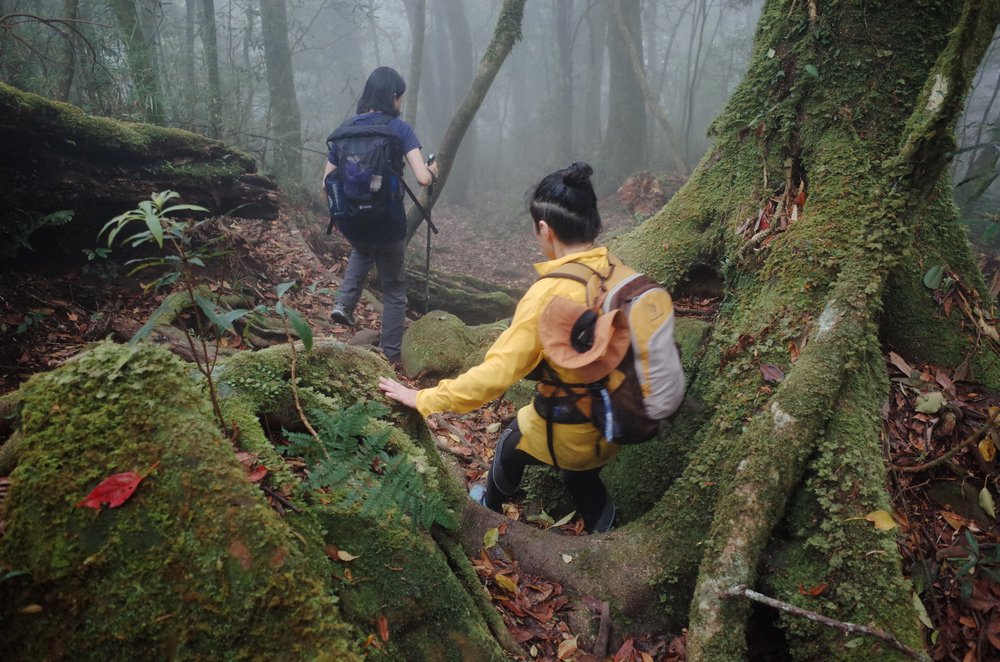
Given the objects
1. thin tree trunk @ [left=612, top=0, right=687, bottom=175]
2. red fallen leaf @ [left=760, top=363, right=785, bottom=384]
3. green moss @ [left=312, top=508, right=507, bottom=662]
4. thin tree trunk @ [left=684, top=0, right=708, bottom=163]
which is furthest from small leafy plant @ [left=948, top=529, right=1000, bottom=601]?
thin tree trunk @ [left=684, top=0, right=708, bottom=163]

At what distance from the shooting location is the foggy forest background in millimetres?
8133

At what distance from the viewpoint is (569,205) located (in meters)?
2.92

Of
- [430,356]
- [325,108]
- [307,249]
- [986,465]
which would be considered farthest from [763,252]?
[325,108]

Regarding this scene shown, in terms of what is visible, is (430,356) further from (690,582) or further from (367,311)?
(690,582)

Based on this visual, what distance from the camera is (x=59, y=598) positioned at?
4.52 feet

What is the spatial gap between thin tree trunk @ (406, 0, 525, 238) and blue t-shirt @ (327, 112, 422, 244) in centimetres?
206

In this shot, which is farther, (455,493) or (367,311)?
(367,311)

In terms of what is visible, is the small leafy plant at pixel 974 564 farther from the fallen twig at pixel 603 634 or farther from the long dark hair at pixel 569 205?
the long dark hair at pixel 569 205

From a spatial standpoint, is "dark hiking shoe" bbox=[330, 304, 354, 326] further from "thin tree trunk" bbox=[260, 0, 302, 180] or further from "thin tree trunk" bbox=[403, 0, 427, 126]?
"thin tree trunk" bbox=[403, 0, 427, 126]

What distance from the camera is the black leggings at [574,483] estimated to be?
137 inches

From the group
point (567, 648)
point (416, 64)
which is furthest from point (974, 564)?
point (416, 64)

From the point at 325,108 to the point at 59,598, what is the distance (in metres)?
28.3

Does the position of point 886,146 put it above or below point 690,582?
above

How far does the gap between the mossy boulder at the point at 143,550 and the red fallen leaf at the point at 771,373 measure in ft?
8.39
